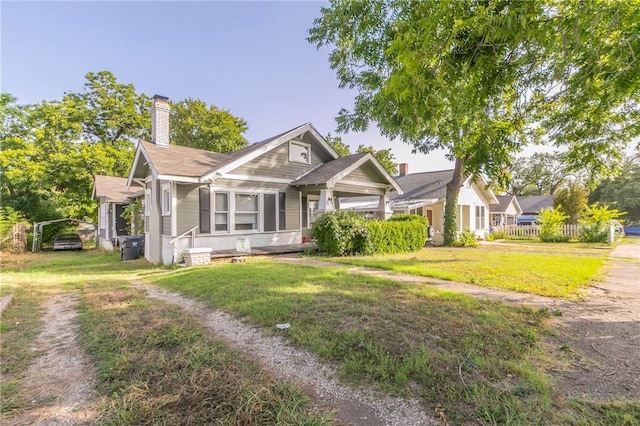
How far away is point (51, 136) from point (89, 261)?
16447mm

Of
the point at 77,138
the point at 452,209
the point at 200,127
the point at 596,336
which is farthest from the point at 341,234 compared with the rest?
the point at 77,138

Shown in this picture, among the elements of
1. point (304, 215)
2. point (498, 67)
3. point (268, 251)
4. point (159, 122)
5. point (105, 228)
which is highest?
point (159, 122)

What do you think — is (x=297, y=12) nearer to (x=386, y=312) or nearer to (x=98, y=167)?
(x=386, y=312)

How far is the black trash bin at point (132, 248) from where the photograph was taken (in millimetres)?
13352

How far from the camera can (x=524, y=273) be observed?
846 cm

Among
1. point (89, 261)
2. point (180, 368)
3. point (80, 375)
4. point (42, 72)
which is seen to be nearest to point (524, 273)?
point (180, 368)

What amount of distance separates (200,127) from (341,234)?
23.4 meters

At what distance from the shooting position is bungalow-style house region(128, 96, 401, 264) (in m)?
11.5

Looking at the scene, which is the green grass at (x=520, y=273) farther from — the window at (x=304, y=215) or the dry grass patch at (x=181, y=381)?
the dry grass patch at (x=181, y=381)

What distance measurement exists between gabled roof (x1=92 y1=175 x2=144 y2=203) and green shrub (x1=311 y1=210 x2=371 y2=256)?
1252 centimetres

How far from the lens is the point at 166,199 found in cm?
1184

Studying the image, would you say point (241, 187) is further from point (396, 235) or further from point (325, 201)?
point (396, 235)

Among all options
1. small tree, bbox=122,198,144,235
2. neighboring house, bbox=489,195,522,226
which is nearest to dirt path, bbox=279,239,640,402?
small tree, bbox=122,198,144,235

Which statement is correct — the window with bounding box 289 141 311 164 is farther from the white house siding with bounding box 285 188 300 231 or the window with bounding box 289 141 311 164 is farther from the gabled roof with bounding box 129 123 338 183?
the white house siding with bounding box 285 188 300 231
